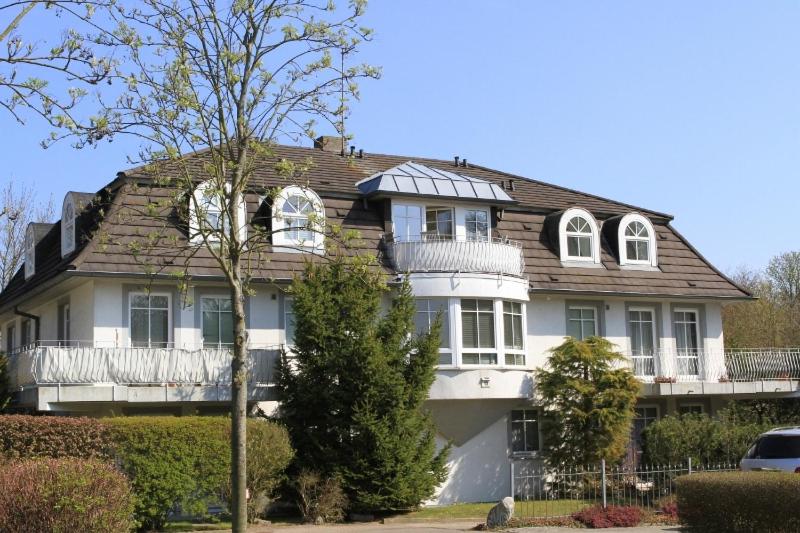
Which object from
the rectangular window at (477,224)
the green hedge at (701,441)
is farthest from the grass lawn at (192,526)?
the green hedge at (701,441)

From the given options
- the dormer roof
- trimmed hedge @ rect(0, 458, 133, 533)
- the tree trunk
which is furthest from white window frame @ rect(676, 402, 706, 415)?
trimmed hedge @ rect(0, 458, 133, 533)

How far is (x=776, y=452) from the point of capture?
23.9m

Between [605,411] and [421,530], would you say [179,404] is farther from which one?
[605,411]

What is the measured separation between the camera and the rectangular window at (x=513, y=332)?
99.3 feet

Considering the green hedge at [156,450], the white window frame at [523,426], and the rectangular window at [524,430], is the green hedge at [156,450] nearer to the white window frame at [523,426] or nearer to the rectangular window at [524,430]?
the white window frame at [523,426]

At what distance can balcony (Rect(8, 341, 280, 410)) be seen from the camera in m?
25.0

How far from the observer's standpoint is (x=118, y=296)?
27.3 m

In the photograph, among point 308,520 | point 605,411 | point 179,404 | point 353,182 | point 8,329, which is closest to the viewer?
point 308,520

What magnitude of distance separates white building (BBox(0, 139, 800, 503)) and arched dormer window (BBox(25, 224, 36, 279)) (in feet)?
0.28

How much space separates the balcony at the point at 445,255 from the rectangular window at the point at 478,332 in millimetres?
997

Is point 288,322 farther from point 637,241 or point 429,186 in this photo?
point 637,241

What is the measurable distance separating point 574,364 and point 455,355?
353 centimetres

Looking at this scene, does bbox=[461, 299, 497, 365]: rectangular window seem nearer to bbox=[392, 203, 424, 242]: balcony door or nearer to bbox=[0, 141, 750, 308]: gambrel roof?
bbox=[0, 141, 750, 308]: gambrel roof

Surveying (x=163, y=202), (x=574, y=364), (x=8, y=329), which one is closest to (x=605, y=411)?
(x=574, y=364)
